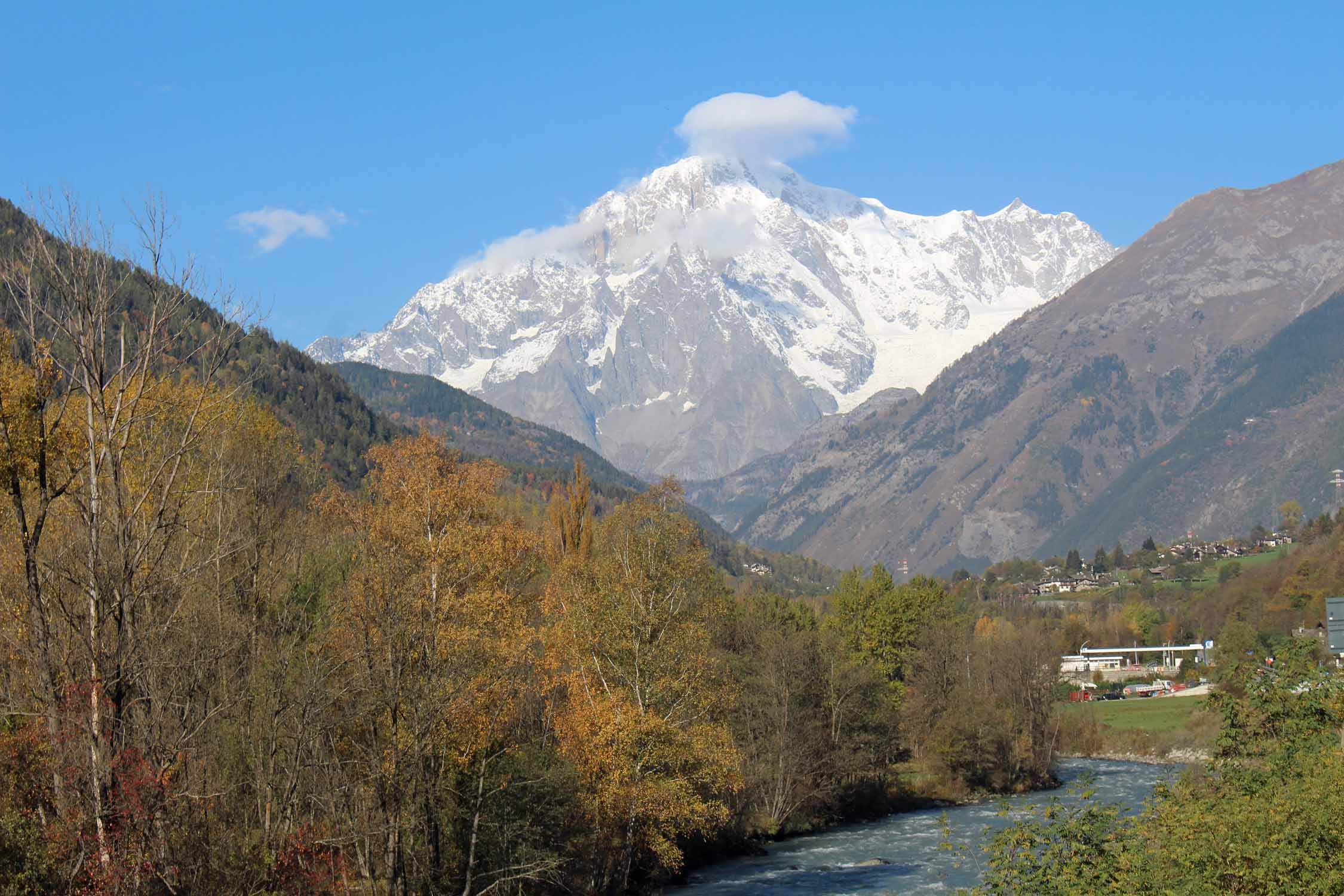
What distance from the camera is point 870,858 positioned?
66562 millimetres

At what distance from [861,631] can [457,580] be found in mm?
78922

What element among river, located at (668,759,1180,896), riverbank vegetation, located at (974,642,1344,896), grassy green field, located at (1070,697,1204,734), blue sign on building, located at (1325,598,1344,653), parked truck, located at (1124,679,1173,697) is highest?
blue sign on building, located at (1325,598,1344,653)

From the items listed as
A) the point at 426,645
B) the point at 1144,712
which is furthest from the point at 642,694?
the point at 1144,712

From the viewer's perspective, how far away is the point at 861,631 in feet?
392

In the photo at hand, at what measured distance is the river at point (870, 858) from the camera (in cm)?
5703

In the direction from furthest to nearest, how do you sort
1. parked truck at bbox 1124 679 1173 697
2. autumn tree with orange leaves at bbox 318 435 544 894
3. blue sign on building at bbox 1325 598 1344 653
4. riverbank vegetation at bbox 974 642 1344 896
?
parked truck at bbox 1124 679 1173 697 → blue sign on building at bbox 1325 598 1344 653 → autumn tree with orange leaves at bbox 318 435 544 894 → riverbank vegetation at bbox 974 642 1344 896

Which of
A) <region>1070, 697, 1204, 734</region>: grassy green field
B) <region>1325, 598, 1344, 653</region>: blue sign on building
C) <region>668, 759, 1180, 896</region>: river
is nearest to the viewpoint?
<region>1325, 598, 1344, 653</region>: blue sign on building

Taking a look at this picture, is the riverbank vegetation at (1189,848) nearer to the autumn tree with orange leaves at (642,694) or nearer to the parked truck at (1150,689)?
the autumn tree with orange leaves at (642,694)

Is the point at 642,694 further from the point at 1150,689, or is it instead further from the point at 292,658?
the point at 1150,689

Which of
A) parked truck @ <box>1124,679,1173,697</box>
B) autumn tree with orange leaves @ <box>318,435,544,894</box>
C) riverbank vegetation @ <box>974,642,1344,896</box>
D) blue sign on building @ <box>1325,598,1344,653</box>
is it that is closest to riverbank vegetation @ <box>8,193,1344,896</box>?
autumn tree with orange leaves @ <box>318,435,544,894</box>

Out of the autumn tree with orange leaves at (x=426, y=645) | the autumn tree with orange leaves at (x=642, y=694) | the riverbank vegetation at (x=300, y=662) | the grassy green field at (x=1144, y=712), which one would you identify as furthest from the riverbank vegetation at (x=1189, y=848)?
the grassy green field at (x=1144, y=712)

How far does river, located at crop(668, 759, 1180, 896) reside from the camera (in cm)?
5703

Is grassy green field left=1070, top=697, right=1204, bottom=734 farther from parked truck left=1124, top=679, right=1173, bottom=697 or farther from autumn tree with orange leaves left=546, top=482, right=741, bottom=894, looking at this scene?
autumn tree with orange leaves left=546, top=482, right=741, bottom=894

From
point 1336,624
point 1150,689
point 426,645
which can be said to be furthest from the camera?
point 1150,689
